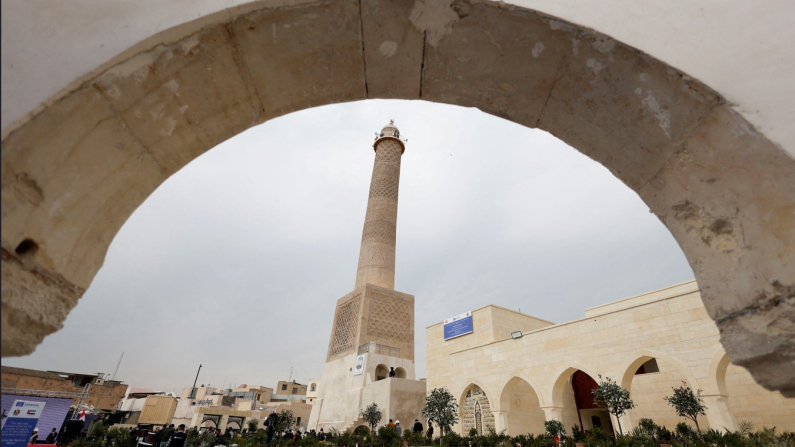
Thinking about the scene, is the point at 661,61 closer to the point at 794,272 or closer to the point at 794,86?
the point at 794,86

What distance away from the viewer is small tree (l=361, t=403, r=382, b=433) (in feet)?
46.4

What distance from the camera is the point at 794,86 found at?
153 cm

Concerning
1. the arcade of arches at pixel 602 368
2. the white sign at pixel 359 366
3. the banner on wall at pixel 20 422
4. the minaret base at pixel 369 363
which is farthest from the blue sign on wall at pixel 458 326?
the banner on wall at pixel 20 422

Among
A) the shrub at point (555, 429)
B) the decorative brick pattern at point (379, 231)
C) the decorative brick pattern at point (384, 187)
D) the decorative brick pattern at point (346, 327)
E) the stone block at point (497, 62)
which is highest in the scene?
the decorative brick pattern at point (384, 187)

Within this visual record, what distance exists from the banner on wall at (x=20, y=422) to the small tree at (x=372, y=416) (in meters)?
9.78

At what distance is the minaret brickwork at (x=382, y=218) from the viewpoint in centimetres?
2002

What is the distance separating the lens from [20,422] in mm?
6898

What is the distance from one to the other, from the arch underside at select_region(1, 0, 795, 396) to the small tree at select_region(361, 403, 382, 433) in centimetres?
1433

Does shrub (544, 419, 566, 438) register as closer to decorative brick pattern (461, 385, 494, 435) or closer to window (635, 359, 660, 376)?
decorative brick pattern (461, 385, 494, 435)

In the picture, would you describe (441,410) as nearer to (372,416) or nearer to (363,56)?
(372,416)

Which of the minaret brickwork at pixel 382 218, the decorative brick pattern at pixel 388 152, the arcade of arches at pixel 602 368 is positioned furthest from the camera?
the decorative brick pattern at pixel 388 152

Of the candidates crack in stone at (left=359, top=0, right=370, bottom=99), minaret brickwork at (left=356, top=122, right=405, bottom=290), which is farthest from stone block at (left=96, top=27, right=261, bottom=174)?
minaret brickwork at (left=356, top=122, right=405, bottom=290)

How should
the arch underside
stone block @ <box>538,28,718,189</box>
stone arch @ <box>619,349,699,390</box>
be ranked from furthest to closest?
1. stone arch @ <box>619,349,699,390</box>
2. stone block @ <box>538,28,718,189</box>
3. the arch underside

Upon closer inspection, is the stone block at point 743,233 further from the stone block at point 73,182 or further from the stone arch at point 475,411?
the stone arch at point 475,411
